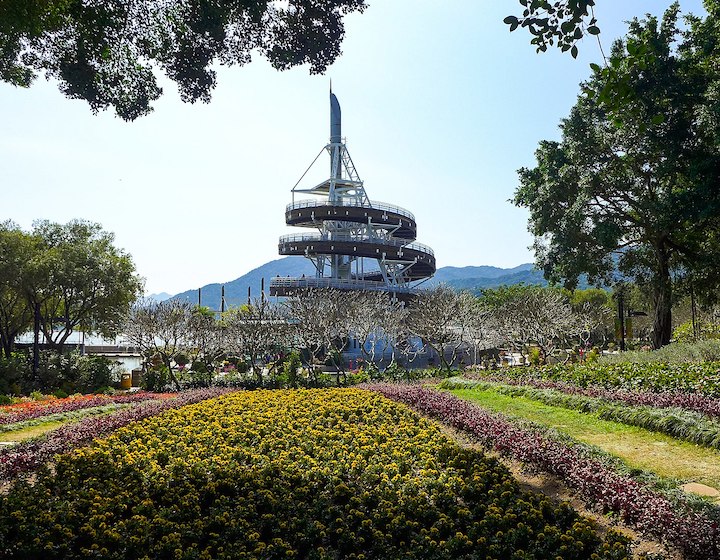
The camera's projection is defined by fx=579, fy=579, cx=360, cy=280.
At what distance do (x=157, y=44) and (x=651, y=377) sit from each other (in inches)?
535

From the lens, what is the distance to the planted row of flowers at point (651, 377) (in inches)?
513

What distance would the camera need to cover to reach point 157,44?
8398 mm

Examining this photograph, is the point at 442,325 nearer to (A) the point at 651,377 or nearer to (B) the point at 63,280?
(A) the point at 651,377

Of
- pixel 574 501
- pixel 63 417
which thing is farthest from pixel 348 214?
pixel 574 501

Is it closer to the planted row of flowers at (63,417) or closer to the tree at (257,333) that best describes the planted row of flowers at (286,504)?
the planted row of flowers at (63,417)

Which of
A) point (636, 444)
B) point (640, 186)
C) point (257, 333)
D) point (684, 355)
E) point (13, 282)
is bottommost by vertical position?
point (636, 444)

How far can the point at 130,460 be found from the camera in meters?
8.89

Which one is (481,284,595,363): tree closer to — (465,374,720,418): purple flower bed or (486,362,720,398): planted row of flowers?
(486,362,720,398): planted row of flowers

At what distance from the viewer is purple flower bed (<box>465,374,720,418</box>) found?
11.2m

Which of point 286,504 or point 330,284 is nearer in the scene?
point 286,504

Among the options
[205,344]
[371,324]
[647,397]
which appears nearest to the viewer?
[647,397]

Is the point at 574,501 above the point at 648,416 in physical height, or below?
below

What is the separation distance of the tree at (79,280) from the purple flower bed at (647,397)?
21.0 meters

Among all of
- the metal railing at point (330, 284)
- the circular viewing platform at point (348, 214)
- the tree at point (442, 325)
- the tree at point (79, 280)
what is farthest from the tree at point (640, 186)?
the circular viewing platform at point (348, 214)
